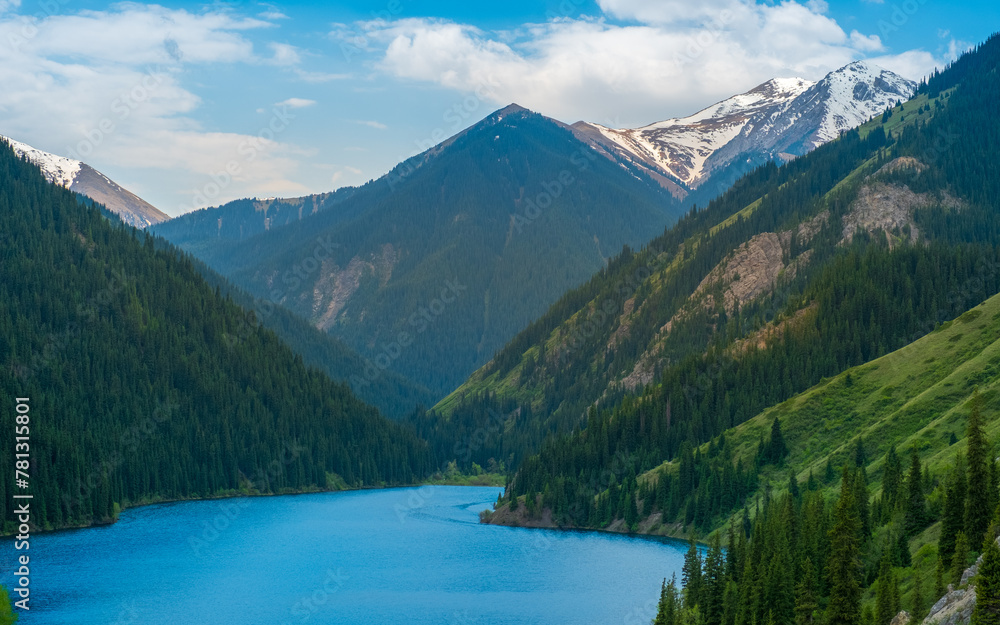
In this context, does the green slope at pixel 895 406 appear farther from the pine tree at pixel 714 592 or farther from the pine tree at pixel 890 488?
the pine tree at pixel 714 592

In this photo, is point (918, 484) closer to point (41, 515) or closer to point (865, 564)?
point (865, 564)

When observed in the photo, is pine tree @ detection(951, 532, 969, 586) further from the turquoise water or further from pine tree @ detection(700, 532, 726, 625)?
the turquoise water

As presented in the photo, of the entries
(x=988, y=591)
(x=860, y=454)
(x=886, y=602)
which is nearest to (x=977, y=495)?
(x=886, y=602)

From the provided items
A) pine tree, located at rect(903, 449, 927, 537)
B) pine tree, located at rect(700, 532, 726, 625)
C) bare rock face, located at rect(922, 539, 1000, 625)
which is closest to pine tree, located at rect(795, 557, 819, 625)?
pine tree, located at rect(903, 449, 927, 537)

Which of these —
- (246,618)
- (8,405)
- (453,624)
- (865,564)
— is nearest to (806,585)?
(865,564)

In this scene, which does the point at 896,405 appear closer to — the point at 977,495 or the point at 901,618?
the point at 977,495

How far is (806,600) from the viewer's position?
77250 mm

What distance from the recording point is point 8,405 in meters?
184

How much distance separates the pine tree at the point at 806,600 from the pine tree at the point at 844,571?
1.45 m

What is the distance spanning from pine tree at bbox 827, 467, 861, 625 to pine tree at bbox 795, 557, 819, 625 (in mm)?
1447

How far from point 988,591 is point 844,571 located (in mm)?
19420

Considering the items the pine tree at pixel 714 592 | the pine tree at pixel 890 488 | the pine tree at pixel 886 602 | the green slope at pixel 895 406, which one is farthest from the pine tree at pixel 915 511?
the green slope at pixel 895 406

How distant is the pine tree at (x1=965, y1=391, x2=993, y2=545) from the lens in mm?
71500

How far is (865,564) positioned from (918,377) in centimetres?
8683
